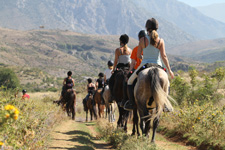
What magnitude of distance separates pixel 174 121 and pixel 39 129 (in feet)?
22.8

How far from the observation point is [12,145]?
4043mm

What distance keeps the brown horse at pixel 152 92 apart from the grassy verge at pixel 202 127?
2.43m

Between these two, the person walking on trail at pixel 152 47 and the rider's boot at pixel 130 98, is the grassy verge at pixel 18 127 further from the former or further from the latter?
the person walking on trail at pixel 152 47

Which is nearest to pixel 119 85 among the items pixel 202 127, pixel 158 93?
pixel 202 127

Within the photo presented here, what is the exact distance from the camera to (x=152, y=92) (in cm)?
644

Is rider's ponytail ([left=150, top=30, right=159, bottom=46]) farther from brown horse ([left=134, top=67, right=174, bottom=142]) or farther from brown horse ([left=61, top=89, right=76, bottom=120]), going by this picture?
brown horse ([left=61, top=89, right=76, bottom=120])

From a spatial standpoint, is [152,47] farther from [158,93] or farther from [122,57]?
[122,57]

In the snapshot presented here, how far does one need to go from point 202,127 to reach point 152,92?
3.60m

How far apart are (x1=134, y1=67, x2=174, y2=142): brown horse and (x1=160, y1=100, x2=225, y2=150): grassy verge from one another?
2430 millimetres

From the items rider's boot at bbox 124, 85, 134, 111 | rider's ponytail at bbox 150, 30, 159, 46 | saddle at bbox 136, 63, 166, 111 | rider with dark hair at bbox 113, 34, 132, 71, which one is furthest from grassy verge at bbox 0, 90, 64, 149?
rider with dark hair at bbox 113, 34, 132, 71

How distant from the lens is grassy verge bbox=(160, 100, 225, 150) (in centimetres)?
839

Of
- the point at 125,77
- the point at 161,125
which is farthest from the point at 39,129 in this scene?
the point at 161,125

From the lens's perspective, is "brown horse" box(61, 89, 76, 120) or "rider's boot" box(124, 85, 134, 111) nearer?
"rider's boot" box(124, 85, 134, 111)

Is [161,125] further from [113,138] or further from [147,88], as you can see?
[147,88]
